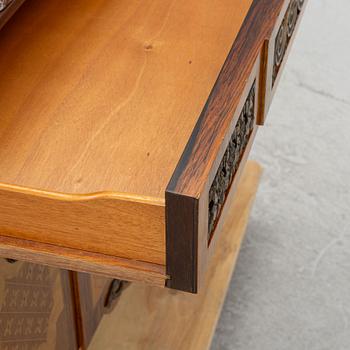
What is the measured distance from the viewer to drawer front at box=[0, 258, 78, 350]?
982 mm

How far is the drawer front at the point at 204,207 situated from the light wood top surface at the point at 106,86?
0.14 ft

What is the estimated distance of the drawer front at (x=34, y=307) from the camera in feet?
3.22

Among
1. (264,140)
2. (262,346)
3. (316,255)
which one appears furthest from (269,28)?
(264,140)

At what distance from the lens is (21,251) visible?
2.42 feet

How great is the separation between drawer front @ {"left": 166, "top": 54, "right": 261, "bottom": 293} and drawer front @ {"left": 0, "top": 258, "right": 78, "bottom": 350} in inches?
11.6

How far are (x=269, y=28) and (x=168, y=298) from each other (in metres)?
0.79

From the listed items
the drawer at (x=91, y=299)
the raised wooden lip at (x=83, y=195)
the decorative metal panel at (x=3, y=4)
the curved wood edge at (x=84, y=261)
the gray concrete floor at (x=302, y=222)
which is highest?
the decorative metal panel at (x=3, y=4)

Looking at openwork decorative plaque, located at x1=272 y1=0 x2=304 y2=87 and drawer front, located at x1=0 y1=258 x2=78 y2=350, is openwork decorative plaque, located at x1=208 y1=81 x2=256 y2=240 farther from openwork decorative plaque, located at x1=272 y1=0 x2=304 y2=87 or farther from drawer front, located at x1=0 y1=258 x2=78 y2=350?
drawer front, located at x1=0 y1=258 x2=78 y2=350

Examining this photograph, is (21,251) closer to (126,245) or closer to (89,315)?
(126,245)

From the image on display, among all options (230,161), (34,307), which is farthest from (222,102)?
(34,307)

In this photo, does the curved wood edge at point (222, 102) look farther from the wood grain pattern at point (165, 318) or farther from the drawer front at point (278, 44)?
the wood grain pattern at point (165, 318)

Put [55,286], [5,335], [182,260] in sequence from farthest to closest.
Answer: [55,286]
[5,335]
[182,260]

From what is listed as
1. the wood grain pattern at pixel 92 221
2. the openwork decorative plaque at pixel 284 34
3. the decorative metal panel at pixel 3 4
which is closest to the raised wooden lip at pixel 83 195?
the wood grain pattern at pixel 92 221

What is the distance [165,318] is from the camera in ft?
4.91
